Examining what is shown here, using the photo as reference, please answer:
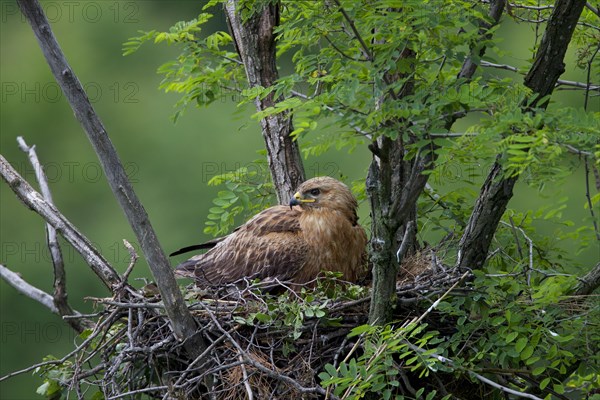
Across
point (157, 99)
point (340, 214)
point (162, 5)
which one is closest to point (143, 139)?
point (157, 99)

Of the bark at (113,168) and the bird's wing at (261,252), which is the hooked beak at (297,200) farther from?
the bark at (113,168)

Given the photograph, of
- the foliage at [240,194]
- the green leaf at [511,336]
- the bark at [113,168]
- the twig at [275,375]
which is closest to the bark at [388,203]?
the twig at [275,375]

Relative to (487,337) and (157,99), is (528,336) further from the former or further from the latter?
(157,99)

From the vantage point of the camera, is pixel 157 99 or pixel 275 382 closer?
pixel 275 382

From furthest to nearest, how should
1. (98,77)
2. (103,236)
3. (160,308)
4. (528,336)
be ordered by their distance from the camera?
(98,77) → (103,236) → (160,308) → (528,336)

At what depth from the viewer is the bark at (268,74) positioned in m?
6.26

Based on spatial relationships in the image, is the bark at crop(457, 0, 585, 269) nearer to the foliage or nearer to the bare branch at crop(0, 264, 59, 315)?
the foliage

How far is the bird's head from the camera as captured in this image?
20.6 feet

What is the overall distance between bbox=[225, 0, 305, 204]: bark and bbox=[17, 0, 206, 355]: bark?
1.59 m

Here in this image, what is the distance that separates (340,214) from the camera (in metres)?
6.32

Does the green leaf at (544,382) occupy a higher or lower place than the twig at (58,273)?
lower

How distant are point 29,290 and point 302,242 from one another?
1.63 m

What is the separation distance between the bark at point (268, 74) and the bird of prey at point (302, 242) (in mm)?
199

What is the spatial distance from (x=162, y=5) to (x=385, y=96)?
15286 mm
